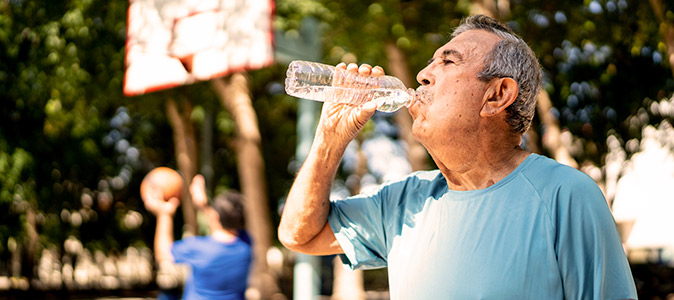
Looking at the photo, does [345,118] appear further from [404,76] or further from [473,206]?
[404,76]

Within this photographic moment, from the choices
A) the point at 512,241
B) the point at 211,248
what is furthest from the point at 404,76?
the point at 512,241

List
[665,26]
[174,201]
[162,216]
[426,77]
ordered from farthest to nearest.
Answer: [665,26]
[174,201]
[162,216]
[426,77]

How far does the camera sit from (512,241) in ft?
5.20

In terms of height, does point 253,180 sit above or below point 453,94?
below

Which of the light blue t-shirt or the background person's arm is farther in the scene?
the background person's arm

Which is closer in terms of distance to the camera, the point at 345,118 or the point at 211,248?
the point at 345,118

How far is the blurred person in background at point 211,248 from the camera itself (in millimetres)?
4332

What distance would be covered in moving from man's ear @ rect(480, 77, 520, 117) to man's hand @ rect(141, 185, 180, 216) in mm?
2975

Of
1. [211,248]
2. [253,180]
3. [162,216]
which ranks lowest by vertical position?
[253,180]

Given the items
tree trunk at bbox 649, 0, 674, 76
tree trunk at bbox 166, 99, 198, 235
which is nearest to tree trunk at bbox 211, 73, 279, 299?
tree trunk at bbox 166, 99, 198, 235

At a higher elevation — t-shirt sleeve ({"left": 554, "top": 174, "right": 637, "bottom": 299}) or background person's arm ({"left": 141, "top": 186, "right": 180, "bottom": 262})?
t-shirt sleeve ({"left": 554, "top": 174, "right": 637, "bottom": 299})

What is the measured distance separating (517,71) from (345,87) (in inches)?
20.1

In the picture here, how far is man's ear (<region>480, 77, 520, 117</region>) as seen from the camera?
1.79 metres

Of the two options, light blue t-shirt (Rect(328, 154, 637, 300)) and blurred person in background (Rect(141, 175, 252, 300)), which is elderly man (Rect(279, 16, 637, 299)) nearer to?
light blue t-shirt (Rect(328, 154, 637, 300))
